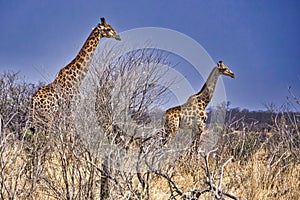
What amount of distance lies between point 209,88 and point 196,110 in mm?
569

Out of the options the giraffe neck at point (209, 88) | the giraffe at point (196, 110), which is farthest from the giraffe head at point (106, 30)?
the giraffe neck at point (209, 88)

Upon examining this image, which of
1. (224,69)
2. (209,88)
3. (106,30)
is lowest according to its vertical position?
(209,88)

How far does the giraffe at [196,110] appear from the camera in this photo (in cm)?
639

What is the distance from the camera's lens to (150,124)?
12.3 ft

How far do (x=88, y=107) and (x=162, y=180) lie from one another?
4.95ft

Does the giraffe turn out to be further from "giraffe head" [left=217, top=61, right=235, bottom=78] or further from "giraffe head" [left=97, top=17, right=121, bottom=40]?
"giraffe head" [left=97, top=17, right=121, bottom=40]

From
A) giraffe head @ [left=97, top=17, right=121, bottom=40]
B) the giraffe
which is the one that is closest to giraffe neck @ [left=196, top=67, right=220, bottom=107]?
the giraffe

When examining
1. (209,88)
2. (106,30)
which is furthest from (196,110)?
(106,30)

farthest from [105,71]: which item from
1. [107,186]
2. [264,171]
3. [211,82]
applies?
[211,82]

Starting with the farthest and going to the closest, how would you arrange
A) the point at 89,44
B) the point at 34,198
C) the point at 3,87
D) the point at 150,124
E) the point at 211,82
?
the point at 3,87 < the point at 211,82 < the point at 89,44 < the point at 150,124 < the point at 34,198

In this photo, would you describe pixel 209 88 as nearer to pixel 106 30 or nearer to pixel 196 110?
pixel 196 110

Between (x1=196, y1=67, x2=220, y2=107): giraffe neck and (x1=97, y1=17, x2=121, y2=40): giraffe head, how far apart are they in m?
1.98

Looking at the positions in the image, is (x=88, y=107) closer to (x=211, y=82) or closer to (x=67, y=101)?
(x=67, y=101)

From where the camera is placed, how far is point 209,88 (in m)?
7.32
